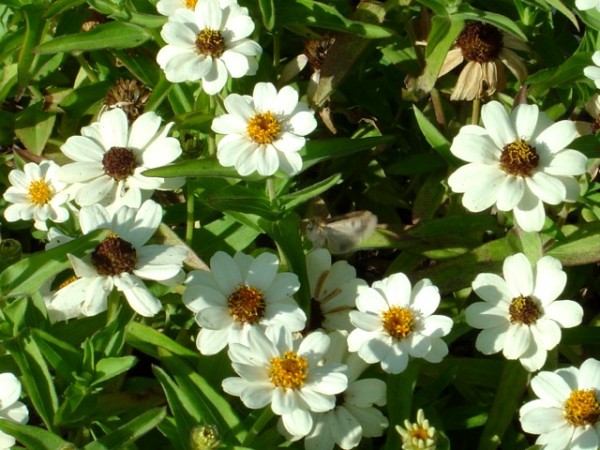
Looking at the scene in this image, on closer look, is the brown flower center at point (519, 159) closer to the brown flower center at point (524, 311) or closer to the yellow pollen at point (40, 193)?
the brown flower center at point (524, 311)

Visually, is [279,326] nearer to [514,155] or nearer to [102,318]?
[102,318]

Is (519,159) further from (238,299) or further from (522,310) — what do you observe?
(238,299)

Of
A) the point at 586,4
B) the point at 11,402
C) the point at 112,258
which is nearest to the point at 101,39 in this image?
the point at 112,258

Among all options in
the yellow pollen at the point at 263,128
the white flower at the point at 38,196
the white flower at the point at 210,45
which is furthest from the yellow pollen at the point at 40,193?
the yellow pollen at the point at 263,128

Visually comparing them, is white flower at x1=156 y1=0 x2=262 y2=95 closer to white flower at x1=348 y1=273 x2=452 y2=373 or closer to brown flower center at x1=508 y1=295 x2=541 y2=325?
white flower at x1=348 y1=273 x2=452 y2=373

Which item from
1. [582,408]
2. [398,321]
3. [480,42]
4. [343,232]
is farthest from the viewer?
[480,42]

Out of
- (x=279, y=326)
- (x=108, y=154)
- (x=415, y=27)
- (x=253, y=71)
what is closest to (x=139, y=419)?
(x=279, y=326)
